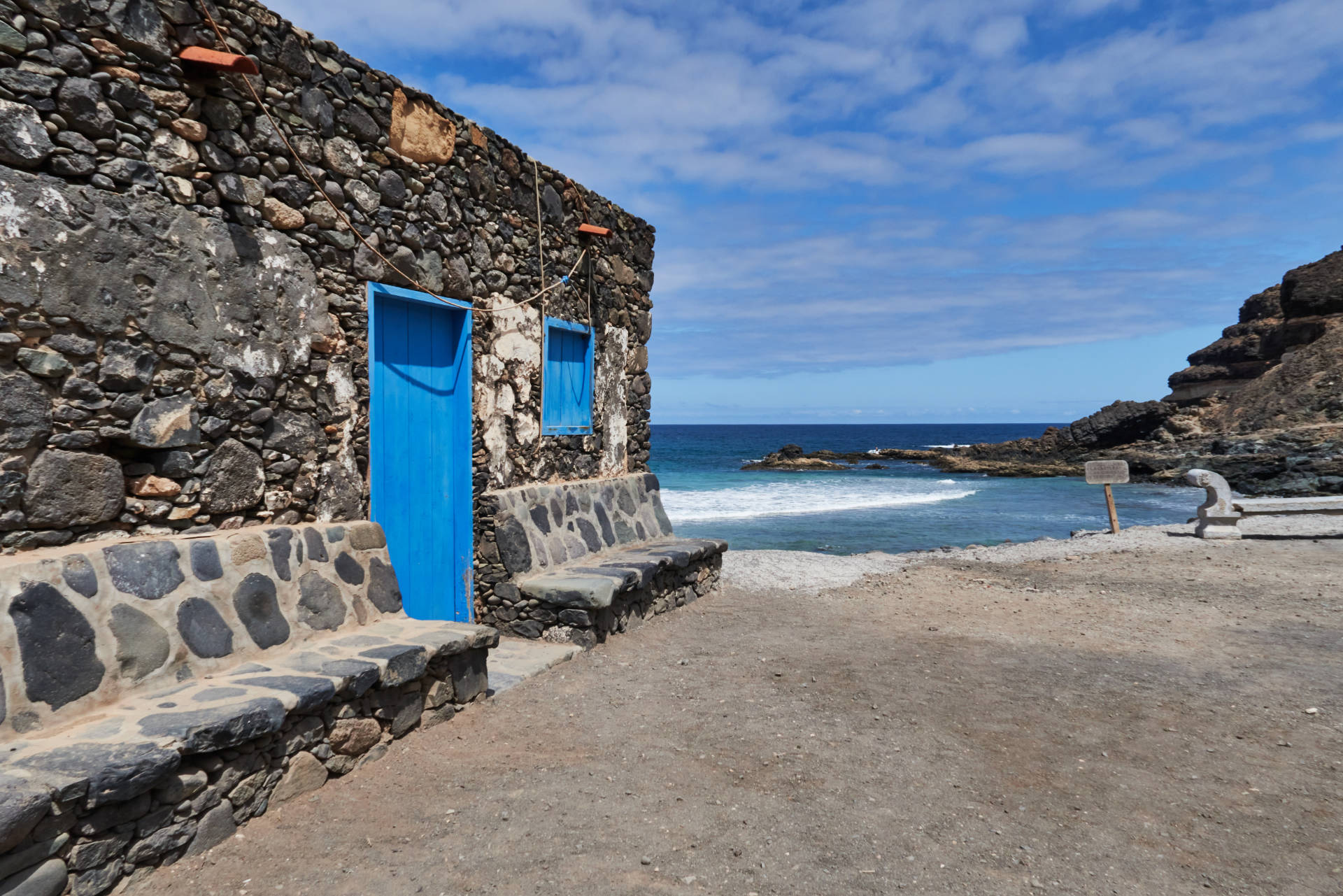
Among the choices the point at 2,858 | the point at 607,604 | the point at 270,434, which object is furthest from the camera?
the point at 607,604

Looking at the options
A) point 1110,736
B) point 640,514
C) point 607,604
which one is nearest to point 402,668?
point 607,604

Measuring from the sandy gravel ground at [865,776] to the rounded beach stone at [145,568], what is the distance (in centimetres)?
109

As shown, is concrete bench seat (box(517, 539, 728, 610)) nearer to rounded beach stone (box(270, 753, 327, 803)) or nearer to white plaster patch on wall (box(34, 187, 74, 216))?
rounded beach stone (box(270, 753, 327, 803))

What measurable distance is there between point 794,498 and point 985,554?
15446 mm

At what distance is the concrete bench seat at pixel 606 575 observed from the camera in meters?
5.92

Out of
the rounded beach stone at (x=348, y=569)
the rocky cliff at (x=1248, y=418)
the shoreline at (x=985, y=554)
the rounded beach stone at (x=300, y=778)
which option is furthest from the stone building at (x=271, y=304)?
the rocky cliff at (x=1248, y=418)

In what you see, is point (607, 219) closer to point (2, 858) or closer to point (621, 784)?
point (621, 784)

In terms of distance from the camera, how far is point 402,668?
3.94 metres

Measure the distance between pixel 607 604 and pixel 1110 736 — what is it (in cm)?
328

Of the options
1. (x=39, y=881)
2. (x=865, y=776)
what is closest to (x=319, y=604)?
(x=39, y=881)

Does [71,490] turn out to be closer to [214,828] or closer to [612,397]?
[214,828]

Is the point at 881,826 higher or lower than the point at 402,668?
lower

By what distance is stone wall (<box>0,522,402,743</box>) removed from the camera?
294 cm

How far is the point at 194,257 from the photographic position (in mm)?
3826
